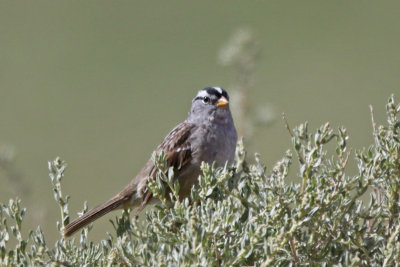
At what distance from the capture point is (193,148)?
407cm

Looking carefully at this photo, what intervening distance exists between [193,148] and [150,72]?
11.2 meters

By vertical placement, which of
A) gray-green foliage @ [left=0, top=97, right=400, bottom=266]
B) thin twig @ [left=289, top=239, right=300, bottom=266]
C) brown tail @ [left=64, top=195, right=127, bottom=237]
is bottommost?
thin twig @ [left=289, top=239, right=300, bottom=266]

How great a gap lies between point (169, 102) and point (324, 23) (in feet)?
16.0

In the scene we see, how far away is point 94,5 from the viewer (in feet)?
61.0

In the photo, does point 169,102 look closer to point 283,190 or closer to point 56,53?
point 56,53

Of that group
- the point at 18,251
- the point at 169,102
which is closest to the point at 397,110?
the point at 18,251

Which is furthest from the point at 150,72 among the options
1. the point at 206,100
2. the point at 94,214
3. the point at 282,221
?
the point at 282,221

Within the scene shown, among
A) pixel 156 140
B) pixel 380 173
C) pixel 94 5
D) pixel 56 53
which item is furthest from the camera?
pixel 94 5

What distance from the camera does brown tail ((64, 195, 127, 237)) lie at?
11.7 ft

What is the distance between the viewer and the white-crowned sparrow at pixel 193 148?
397cm

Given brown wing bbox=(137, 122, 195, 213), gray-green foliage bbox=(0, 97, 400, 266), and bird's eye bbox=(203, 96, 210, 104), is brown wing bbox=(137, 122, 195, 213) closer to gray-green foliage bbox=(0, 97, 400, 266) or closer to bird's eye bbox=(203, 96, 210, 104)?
bird's eye bbox=(203, 96, 210, 104)

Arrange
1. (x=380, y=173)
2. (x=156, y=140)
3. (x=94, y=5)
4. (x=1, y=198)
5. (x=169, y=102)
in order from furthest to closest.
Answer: (x=94, y=5)
(x=169, y=102)
(x=156, y=140)
(x=1, y=198)
(x=380, y=173)

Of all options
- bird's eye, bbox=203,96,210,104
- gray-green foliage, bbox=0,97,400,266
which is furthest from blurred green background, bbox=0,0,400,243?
gray-green foliage, bbox=0,97,400,266

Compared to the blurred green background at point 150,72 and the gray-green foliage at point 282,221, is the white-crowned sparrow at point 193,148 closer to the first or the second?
the gray-green foliage at point 282,221
